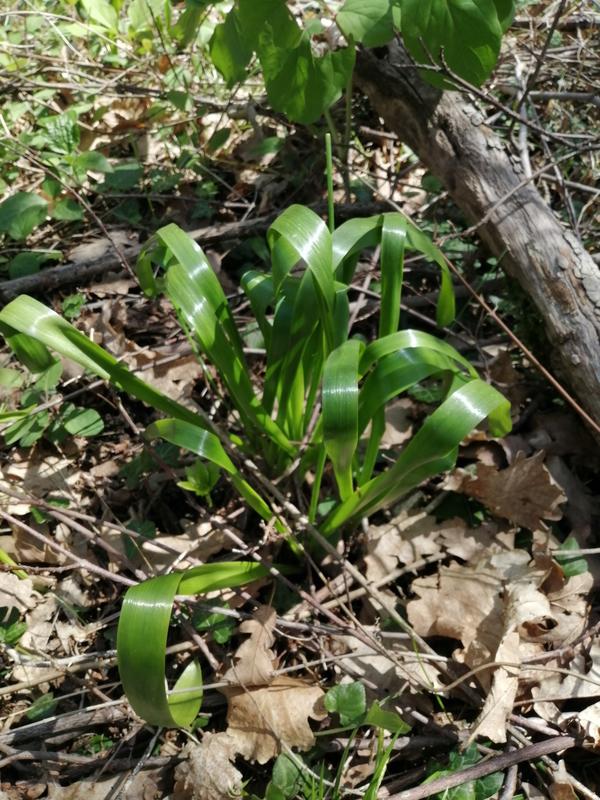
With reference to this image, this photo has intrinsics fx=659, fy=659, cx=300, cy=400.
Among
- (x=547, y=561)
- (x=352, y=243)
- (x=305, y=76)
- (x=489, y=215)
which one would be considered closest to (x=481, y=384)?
(x=352, y=243)

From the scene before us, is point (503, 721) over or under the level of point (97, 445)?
under

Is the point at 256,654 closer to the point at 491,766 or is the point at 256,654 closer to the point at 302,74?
the point at 491,766

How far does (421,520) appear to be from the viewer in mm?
1513

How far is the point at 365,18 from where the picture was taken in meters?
1.49

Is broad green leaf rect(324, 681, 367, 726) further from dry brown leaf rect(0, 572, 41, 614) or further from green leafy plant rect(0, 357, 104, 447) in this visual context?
green leafy plant rect(0, 357, 104, 447)

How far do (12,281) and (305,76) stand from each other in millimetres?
1010

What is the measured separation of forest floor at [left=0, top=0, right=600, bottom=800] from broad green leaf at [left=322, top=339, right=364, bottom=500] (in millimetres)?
300

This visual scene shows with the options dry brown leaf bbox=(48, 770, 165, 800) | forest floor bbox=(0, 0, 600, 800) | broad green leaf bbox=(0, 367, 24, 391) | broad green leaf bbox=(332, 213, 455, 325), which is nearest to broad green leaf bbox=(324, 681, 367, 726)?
forest floor bbox=(0, 0, 600, 800)

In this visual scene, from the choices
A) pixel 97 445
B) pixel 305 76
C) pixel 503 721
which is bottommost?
pixel 503 721

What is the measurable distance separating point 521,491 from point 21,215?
160cm

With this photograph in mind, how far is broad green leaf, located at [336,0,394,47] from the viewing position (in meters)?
1.49

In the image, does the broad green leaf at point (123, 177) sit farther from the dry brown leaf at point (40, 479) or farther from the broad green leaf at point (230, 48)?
the dry brown leaf at point (40, 479)

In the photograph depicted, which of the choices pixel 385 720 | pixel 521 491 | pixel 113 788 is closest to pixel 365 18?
pixel 521 491

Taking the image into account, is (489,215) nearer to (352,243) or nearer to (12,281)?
(352,243)
